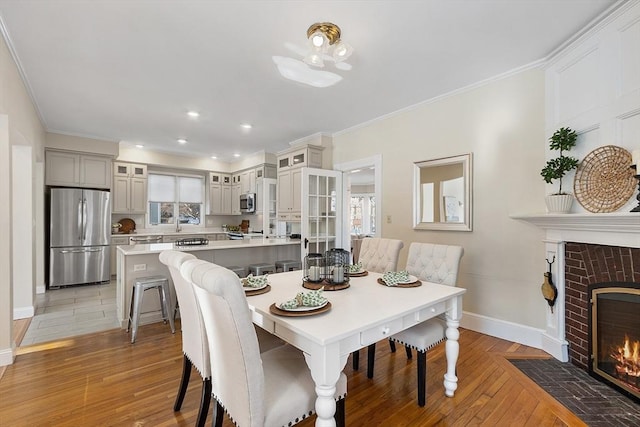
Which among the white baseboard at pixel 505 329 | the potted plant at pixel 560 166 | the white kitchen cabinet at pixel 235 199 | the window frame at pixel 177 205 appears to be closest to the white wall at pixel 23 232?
the window frame at pixel 177 205

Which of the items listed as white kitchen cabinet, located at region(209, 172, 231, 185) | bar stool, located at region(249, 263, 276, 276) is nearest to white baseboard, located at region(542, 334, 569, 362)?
bar stool, located at region(249, 263, 276, 276)

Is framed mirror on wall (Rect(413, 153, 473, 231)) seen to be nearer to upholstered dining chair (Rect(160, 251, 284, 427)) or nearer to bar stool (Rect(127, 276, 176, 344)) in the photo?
upholstered dining chair (Rect(160, 251, 284, 427))

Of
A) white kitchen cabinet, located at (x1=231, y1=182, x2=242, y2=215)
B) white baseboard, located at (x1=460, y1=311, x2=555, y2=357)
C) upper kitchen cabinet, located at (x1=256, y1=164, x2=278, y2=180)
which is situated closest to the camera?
white baseboard, located at (x1=460, y1=311, x2=555, y2=357)

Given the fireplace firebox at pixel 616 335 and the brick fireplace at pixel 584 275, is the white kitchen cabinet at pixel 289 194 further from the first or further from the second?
the fireplace firebox at pixel 616 335

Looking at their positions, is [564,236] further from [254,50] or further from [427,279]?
[254,50]

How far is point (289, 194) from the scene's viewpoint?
5.09 metres

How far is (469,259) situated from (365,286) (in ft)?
5.85

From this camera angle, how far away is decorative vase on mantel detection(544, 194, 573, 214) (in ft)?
7.91

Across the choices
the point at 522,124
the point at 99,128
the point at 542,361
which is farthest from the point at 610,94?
the point at 99,128

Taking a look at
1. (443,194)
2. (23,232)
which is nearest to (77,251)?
(23,232)

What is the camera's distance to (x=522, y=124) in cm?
285

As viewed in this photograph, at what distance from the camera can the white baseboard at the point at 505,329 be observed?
277 cm

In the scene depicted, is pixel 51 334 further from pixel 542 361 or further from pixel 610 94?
pixel 610 94

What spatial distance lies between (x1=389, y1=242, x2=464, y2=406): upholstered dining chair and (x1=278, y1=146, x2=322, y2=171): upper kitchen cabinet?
8.59ft
